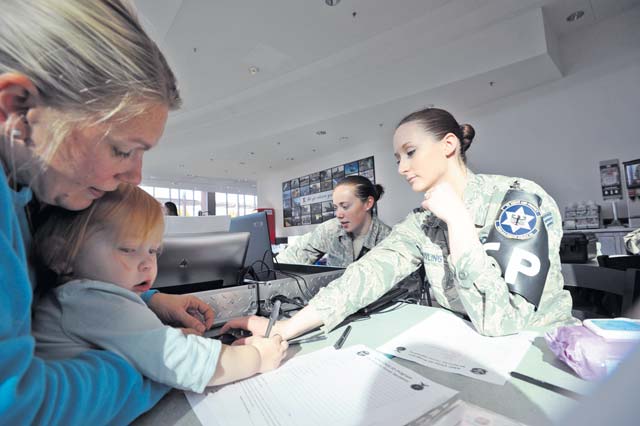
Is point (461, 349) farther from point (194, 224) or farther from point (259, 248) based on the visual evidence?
point (194, 224)

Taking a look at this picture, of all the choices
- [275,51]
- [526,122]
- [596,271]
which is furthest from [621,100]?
[275,51]

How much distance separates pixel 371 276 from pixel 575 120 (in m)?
4.39

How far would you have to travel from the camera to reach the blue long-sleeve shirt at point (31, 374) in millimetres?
308

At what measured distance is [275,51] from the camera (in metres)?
4.07

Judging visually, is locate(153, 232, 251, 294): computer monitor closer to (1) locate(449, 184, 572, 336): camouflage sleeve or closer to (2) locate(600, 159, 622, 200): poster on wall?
(1) locate(449, 184, 572, 336): camouflage sleeve

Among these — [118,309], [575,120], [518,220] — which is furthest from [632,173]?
[118,309]

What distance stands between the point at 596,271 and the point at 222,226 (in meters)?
1.53

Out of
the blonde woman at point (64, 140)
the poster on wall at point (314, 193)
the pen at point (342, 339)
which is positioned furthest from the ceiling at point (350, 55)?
the pen at point (342, 339)

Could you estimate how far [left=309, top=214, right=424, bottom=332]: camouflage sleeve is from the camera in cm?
87

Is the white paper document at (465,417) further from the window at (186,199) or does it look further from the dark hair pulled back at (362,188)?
the window at (186,199)

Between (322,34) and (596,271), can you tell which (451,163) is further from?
(322,34)

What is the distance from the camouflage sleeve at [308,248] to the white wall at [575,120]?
339 cm

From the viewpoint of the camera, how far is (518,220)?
2.93 ft

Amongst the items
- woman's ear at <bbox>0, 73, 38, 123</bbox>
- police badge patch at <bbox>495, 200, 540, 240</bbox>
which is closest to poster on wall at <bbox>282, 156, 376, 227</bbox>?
police badge patch at <bbox>495, 200, 540, 240</bbox>
